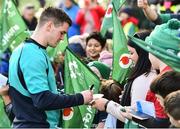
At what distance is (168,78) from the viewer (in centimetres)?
604

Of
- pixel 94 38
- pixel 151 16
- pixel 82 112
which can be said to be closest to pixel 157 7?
pixel 94 38

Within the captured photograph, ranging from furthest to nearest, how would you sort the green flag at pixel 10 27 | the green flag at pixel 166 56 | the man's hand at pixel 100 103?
the green flag at pixel 10 27 → the man's hand at pixel 100 103 → the green flag at pixel 166 56

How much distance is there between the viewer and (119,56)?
7.87 meters

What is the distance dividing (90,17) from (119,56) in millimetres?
6622

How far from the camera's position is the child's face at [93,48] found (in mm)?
10158

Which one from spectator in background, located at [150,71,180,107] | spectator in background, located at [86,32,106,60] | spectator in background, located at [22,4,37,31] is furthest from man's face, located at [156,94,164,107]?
spectator in background, located at [22,4,37,31]

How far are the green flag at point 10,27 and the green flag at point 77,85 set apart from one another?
2.31 meters

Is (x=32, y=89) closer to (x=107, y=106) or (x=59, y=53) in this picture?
(x=107, y=106)

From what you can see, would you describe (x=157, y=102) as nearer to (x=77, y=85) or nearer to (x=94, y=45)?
(x=77, y=85)

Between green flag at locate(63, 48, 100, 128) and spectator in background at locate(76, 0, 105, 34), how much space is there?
6992mm

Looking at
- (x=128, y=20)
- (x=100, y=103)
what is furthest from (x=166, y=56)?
(x=128, y=20)

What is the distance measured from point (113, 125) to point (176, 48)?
111cm

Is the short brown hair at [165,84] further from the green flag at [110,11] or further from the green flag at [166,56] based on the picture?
the green flag at [110,11]

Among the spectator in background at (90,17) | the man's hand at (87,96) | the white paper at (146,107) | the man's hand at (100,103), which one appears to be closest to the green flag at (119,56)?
the man's hand at (100,103)
